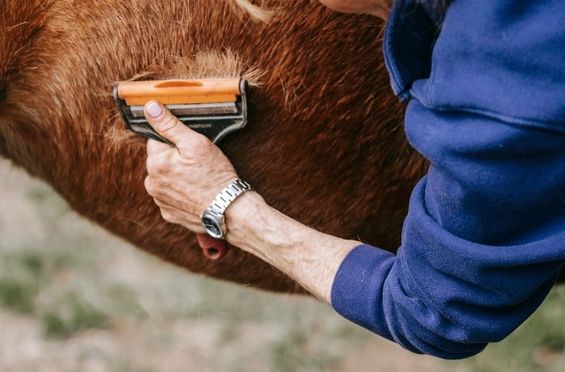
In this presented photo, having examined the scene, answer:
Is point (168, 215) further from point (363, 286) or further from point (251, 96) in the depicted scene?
point (363, 286)

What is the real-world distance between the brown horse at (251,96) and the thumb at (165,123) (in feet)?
0.21

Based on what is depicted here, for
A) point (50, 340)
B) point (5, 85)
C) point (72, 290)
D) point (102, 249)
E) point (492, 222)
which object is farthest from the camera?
point (102, 249)

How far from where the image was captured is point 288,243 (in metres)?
1.44

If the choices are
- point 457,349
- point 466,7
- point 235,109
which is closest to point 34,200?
point 235,109

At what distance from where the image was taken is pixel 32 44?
1.48 metres

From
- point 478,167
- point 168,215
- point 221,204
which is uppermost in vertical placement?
point 478,167

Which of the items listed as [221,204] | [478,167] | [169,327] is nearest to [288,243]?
[221,204]

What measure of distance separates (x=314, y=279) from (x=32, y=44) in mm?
646

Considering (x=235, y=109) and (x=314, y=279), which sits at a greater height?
(x=235, y=109)

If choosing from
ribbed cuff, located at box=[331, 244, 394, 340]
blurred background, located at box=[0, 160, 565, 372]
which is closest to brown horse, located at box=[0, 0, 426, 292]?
ribbed cuff, located at box=[331, 244, 394, 340]

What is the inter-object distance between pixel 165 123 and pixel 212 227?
0.67 feet

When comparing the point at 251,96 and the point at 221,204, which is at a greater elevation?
the point at 251,96

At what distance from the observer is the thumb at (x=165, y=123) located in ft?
4.67

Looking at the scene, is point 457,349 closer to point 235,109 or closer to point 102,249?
point 235,109
